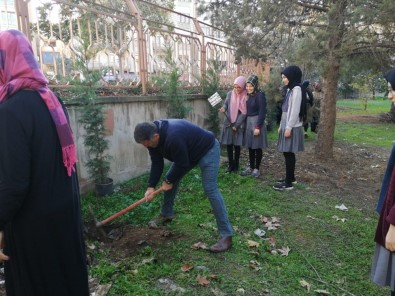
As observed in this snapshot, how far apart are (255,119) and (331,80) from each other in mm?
2174

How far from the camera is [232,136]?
6.22 meters

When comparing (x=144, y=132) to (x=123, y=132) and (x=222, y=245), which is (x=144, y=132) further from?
(x=123, y=132)

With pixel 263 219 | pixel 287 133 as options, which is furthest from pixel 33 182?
pixel 287 133

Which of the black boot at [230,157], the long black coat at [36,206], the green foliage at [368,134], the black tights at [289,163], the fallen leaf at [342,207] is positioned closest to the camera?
the long black coat at [36,206]

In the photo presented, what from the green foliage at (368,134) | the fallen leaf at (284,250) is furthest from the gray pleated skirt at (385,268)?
the green foliage at (368,134)

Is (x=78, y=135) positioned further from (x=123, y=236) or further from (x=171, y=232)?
(x=171, y=232)

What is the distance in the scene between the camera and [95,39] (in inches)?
203

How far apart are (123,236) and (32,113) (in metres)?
2.46

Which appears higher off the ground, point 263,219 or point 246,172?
point 246,172

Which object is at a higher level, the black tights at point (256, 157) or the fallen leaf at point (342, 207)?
the black tights at point (256, 157)

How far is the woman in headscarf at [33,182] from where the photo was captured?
5.42 feet

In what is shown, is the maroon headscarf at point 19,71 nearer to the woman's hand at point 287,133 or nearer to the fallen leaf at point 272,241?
the fallen leaf at point 272,241

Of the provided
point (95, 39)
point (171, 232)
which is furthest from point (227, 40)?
point (171, 232)

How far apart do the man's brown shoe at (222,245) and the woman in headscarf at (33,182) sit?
176cm
